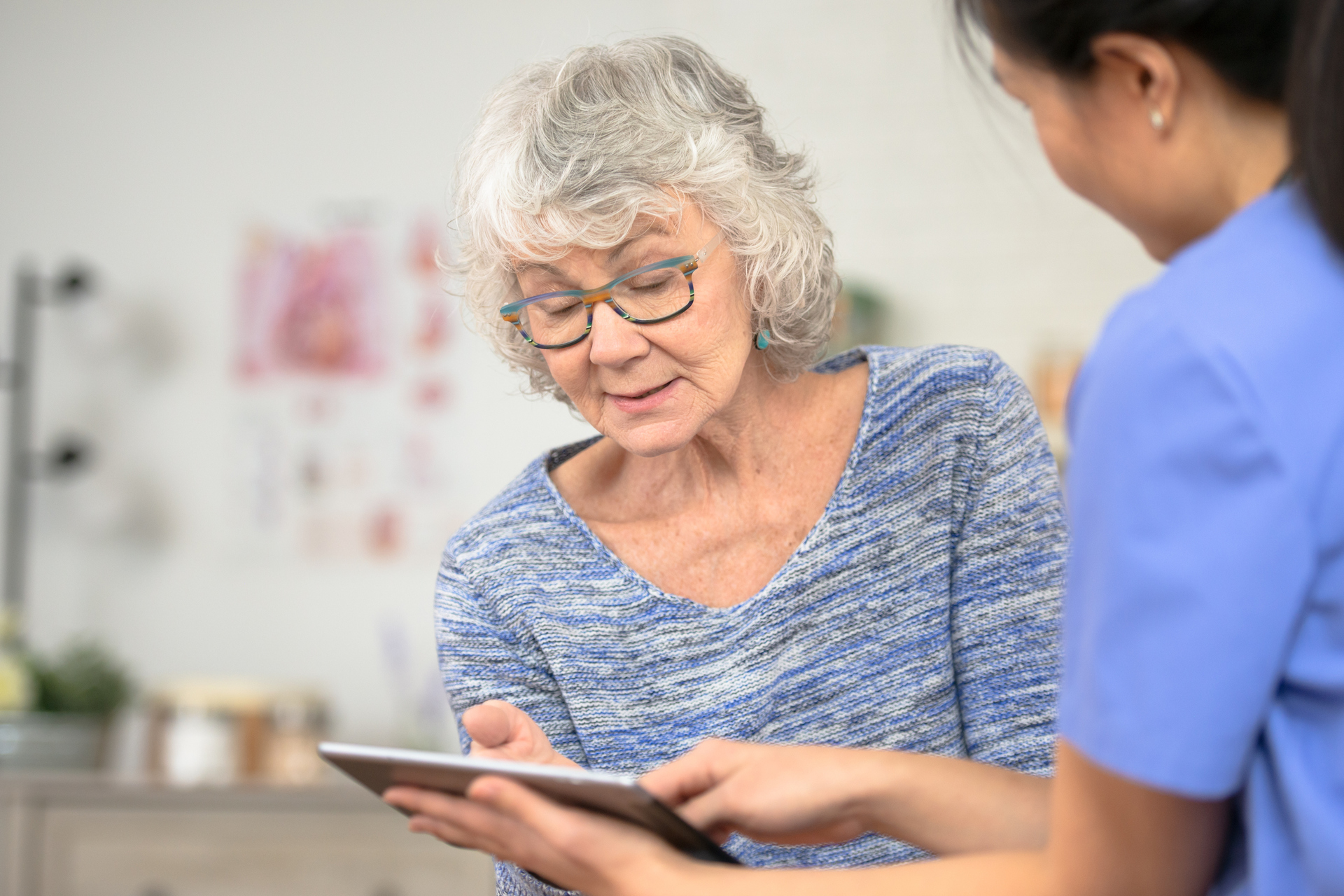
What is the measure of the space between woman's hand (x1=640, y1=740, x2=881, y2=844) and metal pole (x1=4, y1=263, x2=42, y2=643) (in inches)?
136

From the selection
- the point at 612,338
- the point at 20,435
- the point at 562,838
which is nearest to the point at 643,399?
the point at 612,338

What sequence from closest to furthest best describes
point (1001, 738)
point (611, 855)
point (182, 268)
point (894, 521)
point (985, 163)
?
point (611, 855), point (1001, 738), point (894, 521), point (985, 163), point (182, 268)

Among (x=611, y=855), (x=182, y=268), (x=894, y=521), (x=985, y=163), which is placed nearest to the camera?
(x=611, y=855)

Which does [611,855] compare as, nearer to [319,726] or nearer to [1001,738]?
[1001,738]

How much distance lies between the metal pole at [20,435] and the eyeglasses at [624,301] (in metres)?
3.07

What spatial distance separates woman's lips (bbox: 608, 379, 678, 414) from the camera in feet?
4.54

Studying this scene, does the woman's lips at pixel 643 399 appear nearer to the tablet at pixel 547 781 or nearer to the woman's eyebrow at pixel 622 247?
the woman's eyebrow at pixel 622 247

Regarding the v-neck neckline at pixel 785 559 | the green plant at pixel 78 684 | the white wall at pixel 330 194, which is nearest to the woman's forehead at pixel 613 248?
the v-neck neckline at pixel 785 559

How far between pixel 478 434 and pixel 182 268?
3.46 ft

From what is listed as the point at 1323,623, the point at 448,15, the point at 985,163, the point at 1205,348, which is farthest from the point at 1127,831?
the point at 448,15

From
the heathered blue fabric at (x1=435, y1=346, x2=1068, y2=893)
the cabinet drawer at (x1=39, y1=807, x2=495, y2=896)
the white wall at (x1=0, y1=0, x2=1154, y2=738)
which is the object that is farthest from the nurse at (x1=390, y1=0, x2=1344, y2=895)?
the white wall at (x1=0, y1=0, x2=1154, y2=738)

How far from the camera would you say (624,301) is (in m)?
1.36

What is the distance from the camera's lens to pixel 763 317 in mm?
1485

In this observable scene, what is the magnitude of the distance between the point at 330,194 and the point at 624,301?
2.80 metres
